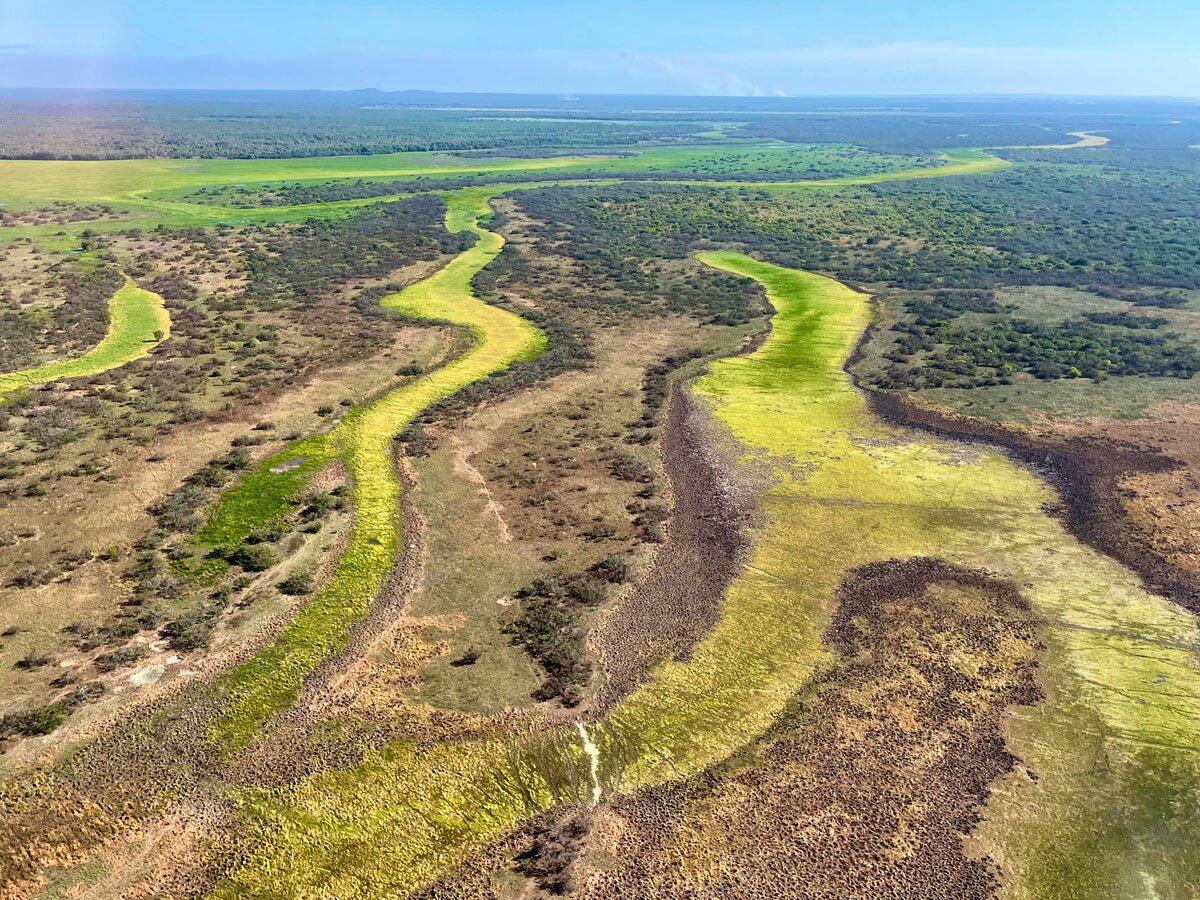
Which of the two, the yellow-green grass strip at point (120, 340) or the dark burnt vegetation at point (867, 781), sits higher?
the yellow-green grass strip at point (120, 340)

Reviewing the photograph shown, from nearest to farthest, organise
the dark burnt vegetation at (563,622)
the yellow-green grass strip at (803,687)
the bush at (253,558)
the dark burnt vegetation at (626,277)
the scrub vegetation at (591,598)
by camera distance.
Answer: the yellow-green grass strip at (803,687)
the scrub vegetation at (591,598)
the dark burnt vegetation at (563,622)
the bush at (253,558)
the dark burnt vegetation at (626,277)

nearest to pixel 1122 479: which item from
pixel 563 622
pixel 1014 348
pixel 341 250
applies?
pixel 1014 348

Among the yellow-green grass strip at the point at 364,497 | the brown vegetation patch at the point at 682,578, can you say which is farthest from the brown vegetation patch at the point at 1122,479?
the yellow-green grass strip at the point at 364,497

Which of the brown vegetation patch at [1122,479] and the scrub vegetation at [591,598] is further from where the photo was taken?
the brown vegetation patch at [1122,479]

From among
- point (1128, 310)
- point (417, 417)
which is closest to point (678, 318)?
point (417, 417)

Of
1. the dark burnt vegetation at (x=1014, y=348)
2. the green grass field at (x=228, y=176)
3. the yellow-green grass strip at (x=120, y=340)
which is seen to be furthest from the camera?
the green grass field at (x=228, y=176)

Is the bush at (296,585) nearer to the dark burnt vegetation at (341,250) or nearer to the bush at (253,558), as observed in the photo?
the bush at (253,558)

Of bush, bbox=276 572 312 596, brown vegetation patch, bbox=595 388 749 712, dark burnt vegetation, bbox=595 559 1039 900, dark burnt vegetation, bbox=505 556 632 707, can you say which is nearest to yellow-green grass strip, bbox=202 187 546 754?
bush, bbox=276 572 312 596
